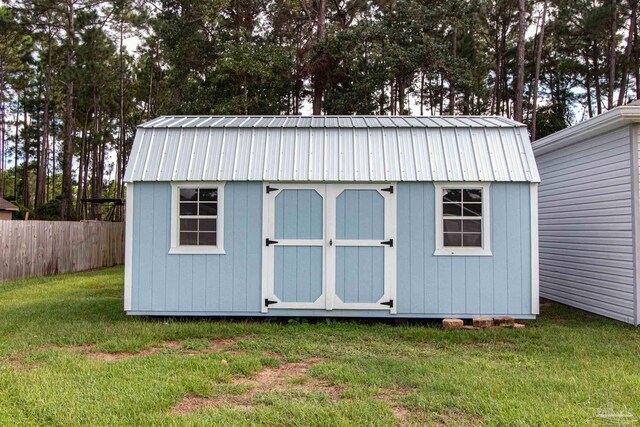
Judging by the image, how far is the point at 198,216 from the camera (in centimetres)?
636

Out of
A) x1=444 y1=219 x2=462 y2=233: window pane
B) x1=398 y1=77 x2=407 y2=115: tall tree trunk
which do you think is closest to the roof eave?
x1=444 y1=219 x2=462 y2=233: window pane

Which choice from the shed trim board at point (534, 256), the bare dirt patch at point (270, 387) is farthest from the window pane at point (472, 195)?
the bare dirt patch at point (270, 387)

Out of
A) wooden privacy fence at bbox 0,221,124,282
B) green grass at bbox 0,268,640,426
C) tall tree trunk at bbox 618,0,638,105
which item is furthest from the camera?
tall tree trunk at bbox 618,0,638,105

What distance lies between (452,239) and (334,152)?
2.10 metres

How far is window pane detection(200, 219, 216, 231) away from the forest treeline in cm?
1097

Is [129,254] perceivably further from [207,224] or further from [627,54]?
[627,54]

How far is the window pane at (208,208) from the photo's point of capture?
6.36 m

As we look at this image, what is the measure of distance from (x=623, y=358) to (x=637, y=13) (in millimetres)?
19620

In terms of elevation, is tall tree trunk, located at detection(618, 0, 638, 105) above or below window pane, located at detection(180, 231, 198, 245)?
above

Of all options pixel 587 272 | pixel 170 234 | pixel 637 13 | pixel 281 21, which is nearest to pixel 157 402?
pixel 170 234

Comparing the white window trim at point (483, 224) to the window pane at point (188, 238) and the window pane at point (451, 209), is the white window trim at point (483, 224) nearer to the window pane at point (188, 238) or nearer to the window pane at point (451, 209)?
the window pane at point (451, 209)

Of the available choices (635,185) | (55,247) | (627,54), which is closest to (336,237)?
(635,185)

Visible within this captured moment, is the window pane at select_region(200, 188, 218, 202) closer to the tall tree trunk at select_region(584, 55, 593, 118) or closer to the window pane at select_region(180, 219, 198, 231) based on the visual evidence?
the window pane at select_region(180, 219, 198, 231)

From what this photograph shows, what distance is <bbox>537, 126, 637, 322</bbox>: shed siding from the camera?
256 inches
